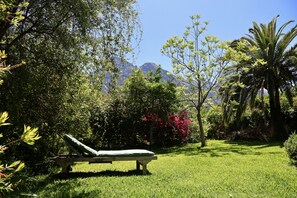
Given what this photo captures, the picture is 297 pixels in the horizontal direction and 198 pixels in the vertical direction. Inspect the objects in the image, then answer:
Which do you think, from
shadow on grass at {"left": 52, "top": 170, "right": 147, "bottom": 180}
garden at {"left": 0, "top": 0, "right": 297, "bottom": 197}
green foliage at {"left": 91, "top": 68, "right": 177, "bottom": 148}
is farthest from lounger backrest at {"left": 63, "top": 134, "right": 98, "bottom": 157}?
green foliage at {"left": 91, "top": 68, "right": 177, "bottom": 148}

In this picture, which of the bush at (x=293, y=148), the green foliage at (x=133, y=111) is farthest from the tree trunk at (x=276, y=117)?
the bush at (x=293, y=148)

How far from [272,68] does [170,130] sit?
7845mm

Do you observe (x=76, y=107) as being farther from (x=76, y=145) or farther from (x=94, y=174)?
(x=94, y=174)

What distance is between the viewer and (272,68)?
17.2m

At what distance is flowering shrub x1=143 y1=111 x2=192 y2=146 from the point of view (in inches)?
771

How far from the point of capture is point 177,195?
18.1 ft

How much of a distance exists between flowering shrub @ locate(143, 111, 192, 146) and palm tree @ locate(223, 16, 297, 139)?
456 cm

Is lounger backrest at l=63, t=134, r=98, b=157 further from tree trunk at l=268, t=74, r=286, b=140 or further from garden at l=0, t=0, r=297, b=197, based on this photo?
tree trunk at l=268, t=74, r=286, b=140

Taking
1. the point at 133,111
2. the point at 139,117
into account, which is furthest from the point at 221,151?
the point at 133,111

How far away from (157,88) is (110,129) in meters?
4.50

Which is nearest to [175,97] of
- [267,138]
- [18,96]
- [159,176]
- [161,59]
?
[161,59]

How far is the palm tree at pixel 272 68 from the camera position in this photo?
17.2 metres

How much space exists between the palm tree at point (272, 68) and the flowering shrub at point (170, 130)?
4559mm

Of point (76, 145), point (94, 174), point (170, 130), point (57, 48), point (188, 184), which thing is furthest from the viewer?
point (170, 130)
